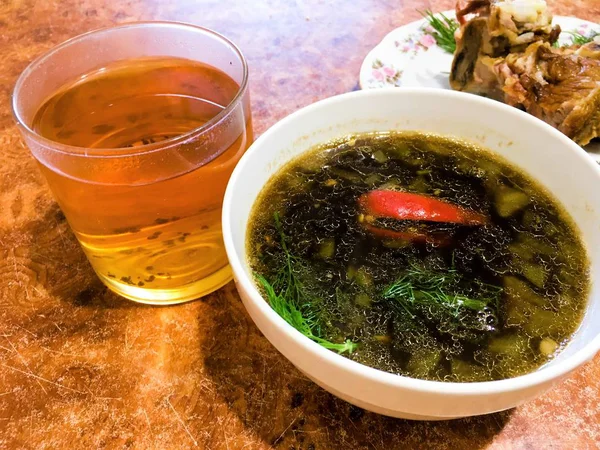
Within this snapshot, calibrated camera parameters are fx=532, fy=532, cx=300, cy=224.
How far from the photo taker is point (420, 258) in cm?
87

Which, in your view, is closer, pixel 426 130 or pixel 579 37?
pixel 426 130

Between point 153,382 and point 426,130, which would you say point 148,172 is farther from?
point 426,130

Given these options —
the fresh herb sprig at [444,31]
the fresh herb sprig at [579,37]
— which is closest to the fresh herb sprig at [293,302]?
the fresh herb sprig at [444,31]

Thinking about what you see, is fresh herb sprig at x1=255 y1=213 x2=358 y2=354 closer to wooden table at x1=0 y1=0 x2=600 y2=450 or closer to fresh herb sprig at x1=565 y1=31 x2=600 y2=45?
wooden table at x1=0 y1=0 x2=600 y2=450

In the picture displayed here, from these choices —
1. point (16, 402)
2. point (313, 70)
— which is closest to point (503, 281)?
point (16, 402)

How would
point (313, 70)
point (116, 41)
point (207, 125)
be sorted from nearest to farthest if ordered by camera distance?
point (207, 125)
point (116, 41)
point (313, 70)

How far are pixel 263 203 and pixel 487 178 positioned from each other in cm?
43

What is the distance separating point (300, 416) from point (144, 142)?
57 centimetres

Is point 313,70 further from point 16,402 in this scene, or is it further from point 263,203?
point 16,402

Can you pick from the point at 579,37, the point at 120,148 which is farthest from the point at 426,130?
the point at 579,37

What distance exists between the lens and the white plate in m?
1.51

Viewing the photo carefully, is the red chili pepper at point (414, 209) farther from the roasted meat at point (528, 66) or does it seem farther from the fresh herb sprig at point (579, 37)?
the fresh herb sprig at point (579, 37)

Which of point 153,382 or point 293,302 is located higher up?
point 293,302

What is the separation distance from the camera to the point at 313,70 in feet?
5.39
